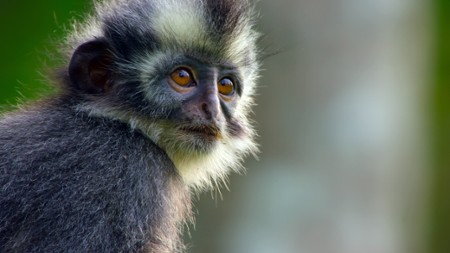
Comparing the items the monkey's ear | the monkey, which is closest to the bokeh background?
the monkey

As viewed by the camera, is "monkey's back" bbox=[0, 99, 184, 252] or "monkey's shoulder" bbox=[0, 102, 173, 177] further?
"monkey's shoulder" bbox=[0, 102, 173, 177]

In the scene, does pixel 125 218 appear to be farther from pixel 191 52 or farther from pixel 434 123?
pixel 434 123

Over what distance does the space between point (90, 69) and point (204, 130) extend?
92cm

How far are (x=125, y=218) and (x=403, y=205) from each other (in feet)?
17.0

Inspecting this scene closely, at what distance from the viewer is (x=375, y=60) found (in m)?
11.1

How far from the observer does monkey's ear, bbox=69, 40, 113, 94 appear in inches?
313

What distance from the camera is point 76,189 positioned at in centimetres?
718

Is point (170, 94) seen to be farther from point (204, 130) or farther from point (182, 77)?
point (204, 130)

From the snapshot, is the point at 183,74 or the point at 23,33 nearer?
the point at 183,74

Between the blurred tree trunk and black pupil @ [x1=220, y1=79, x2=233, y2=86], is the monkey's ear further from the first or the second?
the blurred tree trunk

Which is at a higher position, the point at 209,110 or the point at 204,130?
the point at 209,110

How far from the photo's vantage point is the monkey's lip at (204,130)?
7.88 m

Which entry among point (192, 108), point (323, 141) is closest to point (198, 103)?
point (192, 108)

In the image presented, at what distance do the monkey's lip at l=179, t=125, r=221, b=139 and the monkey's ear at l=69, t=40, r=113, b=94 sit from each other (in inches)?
25.6
